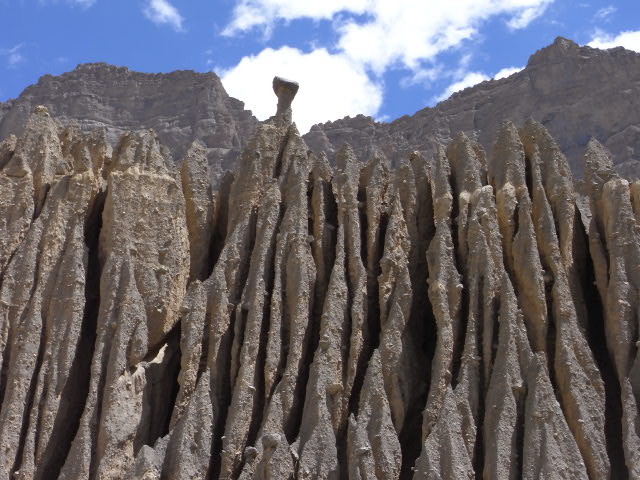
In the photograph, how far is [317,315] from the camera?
14125 mm

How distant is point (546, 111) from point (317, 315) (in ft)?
108

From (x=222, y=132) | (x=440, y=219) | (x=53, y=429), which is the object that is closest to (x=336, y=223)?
(x=440, y=219)

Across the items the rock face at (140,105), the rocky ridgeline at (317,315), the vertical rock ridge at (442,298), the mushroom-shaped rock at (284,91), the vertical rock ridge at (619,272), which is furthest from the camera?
A: the rock face at (140,105)

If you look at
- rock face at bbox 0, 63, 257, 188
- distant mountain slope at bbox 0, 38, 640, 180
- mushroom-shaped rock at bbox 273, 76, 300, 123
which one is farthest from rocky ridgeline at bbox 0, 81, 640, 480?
rock face at bbox 0, 63, 257, 188

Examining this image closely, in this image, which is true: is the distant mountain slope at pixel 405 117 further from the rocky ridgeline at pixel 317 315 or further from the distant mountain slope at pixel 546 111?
the rocky ridgeline at pixel 317 315

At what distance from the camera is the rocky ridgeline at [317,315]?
1216cm

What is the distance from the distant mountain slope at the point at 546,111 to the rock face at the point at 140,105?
20.2 feet

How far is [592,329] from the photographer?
1371cm

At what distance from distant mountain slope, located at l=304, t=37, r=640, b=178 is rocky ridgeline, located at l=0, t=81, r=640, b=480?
2592cm

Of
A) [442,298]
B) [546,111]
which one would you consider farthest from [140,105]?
[442,298]

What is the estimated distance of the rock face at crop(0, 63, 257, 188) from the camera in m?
50.9

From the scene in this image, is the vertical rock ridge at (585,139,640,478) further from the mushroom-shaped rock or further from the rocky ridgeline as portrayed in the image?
the mushroom-shaped rock

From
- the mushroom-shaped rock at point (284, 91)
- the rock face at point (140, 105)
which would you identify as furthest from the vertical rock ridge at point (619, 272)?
the rock face at point (140, 105)

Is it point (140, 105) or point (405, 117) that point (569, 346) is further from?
point (140, 105)
